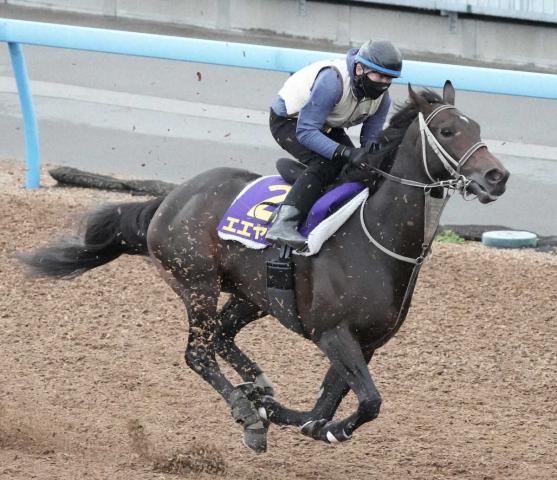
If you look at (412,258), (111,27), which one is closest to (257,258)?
(412,258)

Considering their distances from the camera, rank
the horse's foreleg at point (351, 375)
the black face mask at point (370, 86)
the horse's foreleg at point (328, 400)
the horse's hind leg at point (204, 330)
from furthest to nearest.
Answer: the horse's hind leg at point (204, 330), the horse's foreleg at point (328, 400), the black face mask at point (370, 86), the horse's foreleg at point (351, 375)

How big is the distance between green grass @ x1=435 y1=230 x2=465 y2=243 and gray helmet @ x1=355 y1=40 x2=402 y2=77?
3581 mm

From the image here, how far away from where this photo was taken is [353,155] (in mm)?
5777

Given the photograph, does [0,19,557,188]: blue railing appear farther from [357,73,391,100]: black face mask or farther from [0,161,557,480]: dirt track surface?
[357,73,391,100]: black face mask

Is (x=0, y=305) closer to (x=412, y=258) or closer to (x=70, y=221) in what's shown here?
(x=70, y=221)

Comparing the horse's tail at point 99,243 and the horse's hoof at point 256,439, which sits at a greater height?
the horse's tail at point 99,243

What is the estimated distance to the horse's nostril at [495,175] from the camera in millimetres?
5184

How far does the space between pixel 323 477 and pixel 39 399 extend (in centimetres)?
175

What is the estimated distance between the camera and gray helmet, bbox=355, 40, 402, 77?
566 cm

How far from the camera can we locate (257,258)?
6164mm

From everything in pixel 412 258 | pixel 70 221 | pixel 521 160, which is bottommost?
pixel 521 160

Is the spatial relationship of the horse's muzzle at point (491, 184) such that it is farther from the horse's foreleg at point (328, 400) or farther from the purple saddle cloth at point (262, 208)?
the horse's foreleg at point (328, 400)

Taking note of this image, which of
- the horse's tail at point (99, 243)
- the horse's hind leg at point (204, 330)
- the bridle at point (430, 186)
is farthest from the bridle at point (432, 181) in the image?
the horse's tail at point (99, 243)

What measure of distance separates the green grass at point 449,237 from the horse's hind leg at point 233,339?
278 centimetres
